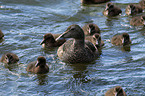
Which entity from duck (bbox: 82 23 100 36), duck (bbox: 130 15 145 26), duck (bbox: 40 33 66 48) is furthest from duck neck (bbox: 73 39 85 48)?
duck (bbox: 130 15 145 26)

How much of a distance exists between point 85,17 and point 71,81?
16.2 ft

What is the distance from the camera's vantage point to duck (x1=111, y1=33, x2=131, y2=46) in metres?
8.98

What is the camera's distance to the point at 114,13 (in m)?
11.7

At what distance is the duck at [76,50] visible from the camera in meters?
7.88

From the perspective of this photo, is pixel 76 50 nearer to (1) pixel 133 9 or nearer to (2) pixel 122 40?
(2) pixel 122 40

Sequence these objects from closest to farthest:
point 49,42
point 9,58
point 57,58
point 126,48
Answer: point 9,58 < point 57,58 < point 126,48 < point 49,42

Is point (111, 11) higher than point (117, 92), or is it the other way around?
point (111, 11)

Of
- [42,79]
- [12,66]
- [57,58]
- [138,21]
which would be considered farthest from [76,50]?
[138,21]

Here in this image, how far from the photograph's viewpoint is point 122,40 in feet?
29.5

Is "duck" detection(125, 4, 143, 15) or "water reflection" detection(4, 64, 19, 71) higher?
"duck" detection(125, 4, 143, 15)

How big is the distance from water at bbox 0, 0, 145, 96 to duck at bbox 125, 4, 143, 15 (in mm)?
227

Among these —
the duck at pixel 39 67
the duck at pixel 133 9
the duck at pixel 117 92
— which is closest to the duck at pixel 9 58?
the duck at pixel 39 67

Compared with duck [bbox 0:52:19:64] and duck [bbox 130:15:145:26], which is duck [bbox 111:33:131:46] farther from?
duck [bbox 0:52:19:64]

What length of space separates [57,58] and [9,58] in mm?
1224
